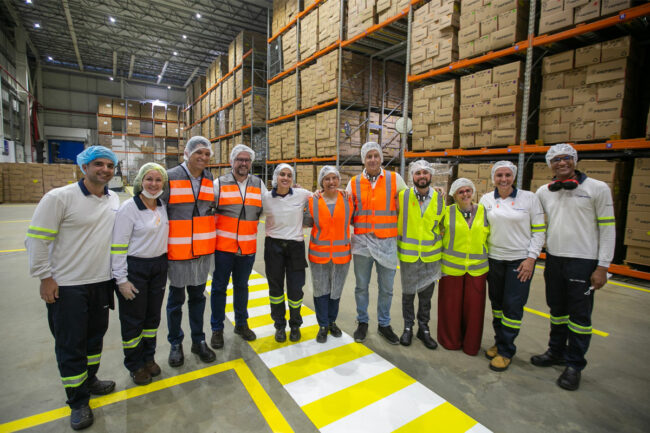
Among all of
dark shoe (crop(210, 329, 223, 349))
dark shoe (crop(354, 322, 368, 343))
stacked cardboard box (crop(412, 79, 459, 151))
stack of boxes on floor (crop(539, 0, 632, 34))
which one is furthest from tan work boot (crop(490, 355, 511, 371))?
stack of boxes on floor (crop(539, 0, 632, 34))

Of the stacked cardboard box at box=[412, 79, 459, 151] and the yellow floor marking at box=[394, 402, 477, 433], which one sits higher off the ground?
the stacked cardboard box at box=[412, 79, 459, 151]

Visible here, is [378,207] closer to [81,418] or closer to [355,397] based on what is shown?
[355,397]

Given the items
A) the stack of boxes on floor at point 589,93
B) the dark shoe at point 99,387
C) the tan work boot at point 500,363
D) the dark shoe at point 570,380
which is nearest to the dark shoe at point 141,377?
the dark shoe at point 99,387

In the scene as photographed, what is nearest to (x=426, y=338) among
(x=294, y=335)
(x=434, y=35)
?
(x=294, y=335)

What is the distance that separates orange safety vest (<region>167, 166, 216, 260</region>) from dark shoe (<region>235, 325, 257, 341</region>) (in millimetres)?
1088

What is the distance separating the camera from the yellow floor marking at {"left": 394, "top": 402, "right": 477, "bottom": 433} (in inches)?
88.7

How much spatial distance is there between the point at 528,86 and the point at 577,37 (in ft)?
3.37

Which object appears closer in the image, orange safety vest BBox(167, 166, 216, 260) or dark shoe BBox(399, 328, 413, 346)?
orange safety vest BBox(167, 166, 216, 260)

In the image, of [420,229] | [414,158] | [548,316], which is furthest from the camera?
[414,158]

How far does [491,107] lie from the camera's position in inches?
249

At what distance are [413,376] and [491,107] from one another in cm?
555

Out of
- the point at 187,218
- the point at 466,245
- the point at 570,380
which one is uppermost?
the point at 187,218

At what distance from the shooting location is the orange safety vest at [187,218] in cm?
279

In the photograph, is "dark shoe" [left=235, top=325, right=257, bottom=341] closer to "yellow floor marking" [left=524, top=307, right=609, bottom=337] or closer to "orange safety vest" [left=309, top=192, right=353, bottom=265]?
"orange safety vest" [left=309, top=192, right=353, bottom=265]
